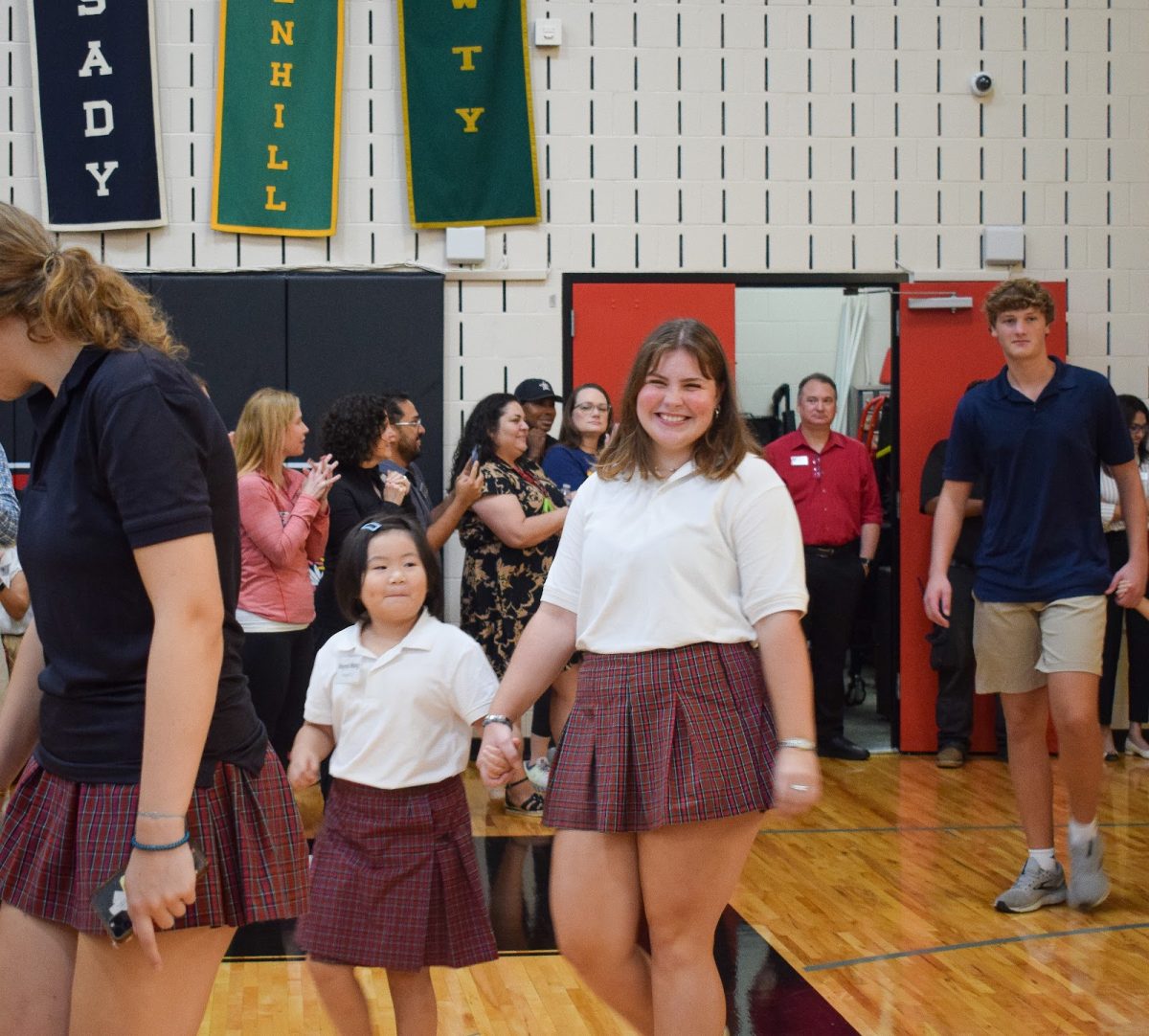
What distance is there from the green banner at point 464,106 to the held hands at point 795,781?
193 inches

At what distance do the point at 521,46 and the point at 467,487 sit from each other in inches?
103

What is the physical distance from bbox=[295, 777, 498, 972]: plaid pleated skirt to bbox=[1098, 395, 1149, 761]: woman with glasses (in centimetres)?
433

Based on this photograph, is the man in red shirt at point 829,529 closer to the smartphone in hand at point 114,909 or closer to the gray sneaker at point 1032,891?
the gray sneaker at point 1032,891

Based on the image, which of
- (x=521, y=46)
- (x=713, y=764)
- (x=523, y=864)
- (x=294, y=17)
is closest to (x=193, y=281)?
(x=294, y=17)

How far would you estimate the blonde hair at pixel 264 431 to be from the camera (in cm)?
485

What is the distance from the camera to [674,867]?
2.40 meters

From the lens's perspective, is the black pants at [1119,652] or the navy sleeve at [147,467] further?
the black pants at [1119,652]

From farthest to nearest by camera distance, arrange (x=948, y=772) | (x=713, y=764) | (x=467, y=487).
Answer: (x=948, y=772)
(x=467, y=487)
(x=713, y=764)

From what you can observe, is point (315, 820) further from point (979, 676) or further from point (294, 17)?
point (294, 17)

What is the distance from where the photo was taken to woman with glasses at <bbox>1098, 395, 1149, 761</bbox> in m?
6.34

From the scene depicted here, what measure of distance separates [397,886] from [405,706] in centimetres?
35

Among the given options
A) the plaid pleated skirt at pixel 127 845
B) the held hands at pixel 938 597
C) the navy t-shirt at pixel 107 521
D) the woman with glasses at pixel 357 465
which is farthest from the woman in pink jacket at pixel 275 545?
the navy t-shirt at pixel 107 521

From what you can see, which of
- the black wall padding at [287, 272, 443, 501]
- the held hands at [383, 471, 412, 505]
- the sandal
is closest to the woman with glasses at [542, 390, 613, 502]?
the held hands at [383, 471, 412, 505]

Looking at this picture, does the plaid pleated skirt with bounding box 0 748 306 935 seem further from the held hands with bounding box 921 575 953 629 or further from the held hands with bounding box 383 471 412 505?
the held hands with bounding box 383 471 412 505
